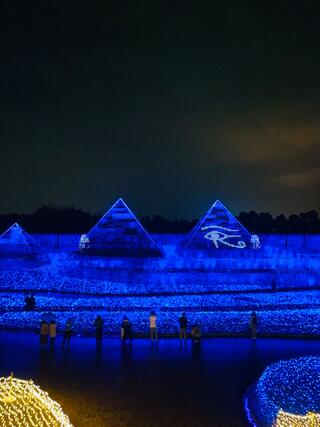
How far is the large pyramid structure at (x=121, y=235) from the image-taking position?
25.9 meters

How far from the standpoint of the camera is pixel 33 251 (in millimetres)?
26312

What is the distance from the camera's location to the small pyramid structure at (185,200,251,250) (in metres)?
26.1

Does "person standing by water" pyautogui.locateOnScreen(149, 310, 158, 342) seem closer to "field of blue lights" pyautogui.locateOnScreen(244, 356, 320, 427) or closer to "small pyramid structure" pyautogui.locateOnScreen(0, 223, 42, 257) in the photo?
"field of blue lights" pyautogui.locateOnScreen(244, 356, 320, 427)

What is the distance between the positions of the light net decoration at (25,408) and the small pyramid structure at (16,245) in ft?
66.0

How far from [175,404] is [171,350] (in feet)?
13.8

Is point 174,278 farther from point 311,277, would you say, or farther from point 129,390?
point 129,390

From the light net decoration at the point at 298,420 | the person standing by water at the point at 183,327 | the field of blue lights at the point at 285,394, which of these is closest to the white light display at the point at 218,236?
the person standing by water at the point at 183,327

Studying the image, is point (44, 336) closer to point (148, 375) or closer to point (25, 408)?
point (148, 375)

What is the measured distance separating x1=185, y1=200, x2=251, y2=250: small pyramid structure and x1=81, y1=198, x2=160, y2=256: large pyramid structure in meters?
1.88

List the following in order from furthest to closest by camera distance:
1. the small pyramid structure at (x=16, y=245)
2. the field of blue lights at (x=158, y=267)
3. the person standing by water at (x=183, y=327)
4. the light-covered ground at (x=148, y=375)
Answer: the small pyramid structure at (x=16, y=245) → the field of blue lights at (x=158, y=267) → the person standing by water at (x=183, y=327) → the light-covered ground at (x=148, y=375)

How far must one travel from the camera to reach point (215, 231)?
26.2 meters

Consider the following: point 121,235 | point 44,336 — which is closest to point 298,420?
point 44,336

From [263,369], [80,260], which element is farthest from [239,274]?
[263,369]

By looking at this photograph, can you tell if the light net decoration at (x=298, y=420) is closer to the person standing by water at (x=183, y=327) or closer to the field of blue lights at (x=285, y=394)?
the field of blue lights at (x=285, y=394)
